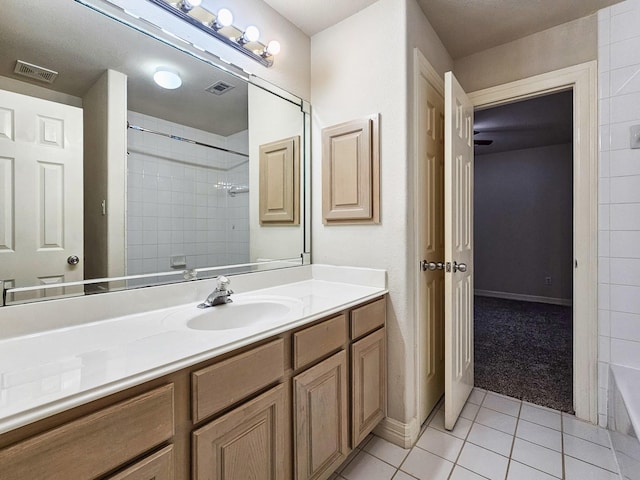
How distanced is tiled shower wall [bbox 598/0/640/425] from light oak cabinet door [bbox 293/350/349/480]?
5.07ft

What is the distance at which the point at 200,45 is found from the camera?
1.39m

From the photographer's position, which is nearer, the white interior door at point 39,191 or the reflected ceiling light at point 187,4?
the white interior door at point 39,191

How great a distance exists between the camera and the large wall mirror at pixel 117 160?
3.14 ft

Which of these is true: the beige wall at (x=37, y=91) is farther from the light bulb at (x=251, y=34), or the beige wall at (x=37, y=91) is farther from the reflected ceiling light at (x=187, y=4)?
the light bulb at (x=251, y=34)

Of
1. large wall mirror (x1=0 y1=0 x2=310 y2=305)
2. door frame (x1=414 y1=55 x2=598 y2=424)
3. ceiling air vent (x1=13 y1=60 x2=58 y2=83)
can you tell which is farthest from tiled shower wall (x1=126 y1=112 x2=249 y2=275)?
door frame (x1=414 y1=55 x2=598 y2=424)

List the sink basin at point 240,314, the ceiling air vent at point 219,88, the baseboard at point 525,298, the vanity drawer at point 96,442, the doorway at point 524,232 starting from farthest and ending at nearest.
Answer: the baseboard at point 525,298 < the doorway at point 524,232 < the ceiling air vent at point 219,88 < the sink basin at point 240,314 < the vanity drawer at point 96,442

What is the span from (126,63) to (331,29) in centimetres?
119

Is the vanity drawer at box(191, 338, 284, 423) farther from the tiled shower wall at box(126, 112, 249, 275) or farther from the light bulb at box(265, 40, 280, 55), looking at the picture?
the light bulb at box(265, 40, 280, 55)

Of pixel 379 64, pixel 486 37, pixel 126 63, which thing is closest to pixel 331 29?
pixel 379 64

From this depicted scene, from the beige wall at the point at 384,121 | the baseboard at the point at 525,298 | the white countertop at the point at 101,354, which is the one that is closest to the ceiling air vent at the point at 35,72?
the white countertop at the point at 101,354

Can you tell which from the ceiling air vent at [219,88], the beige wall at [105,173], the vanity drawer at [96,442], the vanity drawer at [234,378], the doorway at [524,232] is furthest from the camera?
the doorway at [524,232]

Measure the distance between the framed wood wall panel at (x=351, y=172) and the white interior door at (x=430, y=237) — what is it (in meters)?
0.26

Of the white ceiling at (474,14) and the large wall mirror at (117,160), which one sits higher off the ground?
the white ceiling at (474,14)

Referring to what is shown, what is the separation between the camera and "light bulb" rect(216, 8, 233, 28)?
1382mm
